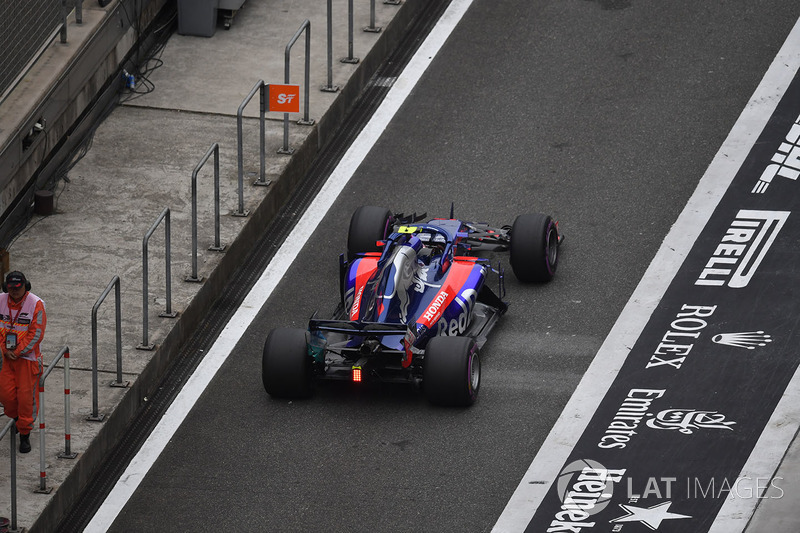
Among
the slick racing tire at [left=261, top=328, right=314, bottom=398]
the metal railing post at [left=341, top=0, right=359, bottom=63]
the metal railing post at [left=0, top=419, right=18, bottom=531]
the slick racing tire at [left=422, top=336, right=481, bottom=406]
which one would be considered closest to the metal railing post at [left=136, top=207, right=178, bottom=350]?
the slick racing tire at [left=261, top=328, right=314, bottom=398]

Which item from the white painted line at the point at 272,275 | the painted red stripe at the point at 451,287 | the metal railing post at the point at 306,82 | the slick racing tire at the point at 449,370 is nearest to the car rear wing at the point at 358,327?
the slick racing tire at the point at 449,370

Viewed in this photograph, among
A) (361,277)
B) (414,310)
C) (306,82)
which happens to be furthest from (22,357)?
(306,82)

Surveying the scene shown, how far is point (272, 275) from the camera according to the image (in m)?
17.2

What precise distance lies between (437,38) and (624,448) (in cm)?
802

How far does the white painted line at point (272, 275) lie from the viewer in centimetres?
1460

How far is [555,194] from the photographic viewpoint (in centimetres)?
1805

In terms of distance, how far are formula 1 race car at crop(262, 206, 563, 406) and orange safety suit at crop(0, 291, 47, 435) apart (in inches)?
80.3

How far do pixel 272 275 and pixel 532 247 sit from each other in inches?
108

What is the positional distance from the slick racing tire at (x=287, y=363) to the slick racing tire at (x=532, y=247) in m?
2.46

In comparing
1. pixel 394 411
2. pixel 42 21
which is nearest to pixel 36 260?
pixel 42 21

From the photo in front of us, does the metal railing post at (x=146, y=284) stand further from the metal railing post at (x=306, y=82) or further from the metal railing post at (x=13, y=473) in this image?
the metal railing post at (x=306, y=82)

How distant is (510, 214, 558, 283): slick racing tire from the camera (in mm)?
16188

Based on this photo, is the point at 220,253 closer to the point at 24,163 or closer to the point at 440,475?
the point at 24,163

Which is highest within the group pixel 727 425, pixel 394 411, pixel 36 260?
pixel 727 425
